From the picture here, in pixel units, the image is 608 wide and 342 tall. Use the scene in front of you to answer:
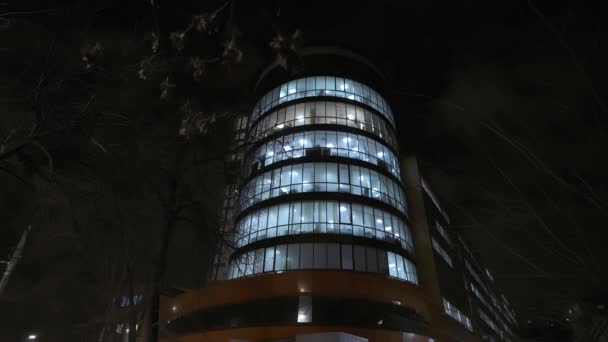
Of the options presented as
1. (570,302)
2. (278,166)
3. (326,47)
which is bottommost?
(570,302)

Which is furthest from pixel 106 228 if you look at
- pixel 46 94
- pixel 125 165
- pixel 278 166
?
pixel 278 166

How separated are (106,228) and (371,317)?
19.2m

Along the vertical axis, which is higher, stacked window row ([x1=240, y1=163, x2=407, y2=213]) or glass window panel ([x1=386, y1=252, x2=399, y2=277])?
stacked window row ([x1=240, y1=163, x2=407, y2=213])

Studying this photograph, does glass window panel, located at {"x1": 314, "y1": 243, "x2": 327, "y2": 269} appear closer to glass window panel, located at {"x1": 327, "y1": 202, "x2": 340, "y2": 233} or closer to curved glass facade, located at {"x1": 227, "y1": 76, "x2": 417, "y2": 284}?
curved glass facade, located at {"x1": 227, "y1": 76, "x2": 417, "y2": 284}

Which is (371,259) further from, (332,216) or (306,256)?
(306,256)

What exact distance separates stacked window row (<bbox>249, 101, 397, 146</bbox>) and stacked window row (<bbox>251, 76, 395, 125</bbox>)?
133 cm

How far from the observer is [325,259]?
2609cm

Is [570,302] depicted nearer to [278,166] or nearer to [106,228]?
[106,228]

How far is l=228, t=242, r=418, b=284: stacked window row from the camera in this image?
85.3ft

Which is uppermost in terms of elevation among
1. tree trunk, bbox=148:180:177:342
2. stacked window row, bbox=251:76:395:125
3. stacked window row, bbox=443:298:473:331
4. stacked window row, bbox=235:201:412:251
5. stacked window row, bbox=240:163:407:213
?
stacked window row, bbox=251:76:395:125

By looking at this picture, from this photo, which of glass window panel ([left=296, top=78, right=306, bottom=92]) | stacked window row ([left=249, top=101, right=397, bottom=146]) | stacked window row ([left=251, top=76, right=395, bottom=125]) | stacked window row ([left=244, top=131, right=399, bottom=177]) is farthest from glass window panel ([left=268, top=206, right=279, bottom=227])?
glass window panel ([left=296, top=78, right=306, bottom=92])

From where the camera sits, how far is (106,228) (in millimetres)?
8977

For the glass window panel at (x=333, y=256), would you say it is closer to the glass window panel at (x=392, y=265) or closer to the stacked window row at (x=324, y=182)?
the glass window panel at (x=392, y=265)

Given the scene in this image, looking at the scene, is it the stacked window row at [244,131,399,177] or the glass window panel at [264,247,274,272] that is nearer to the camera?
the glass window panel at [264,247,274,272]
